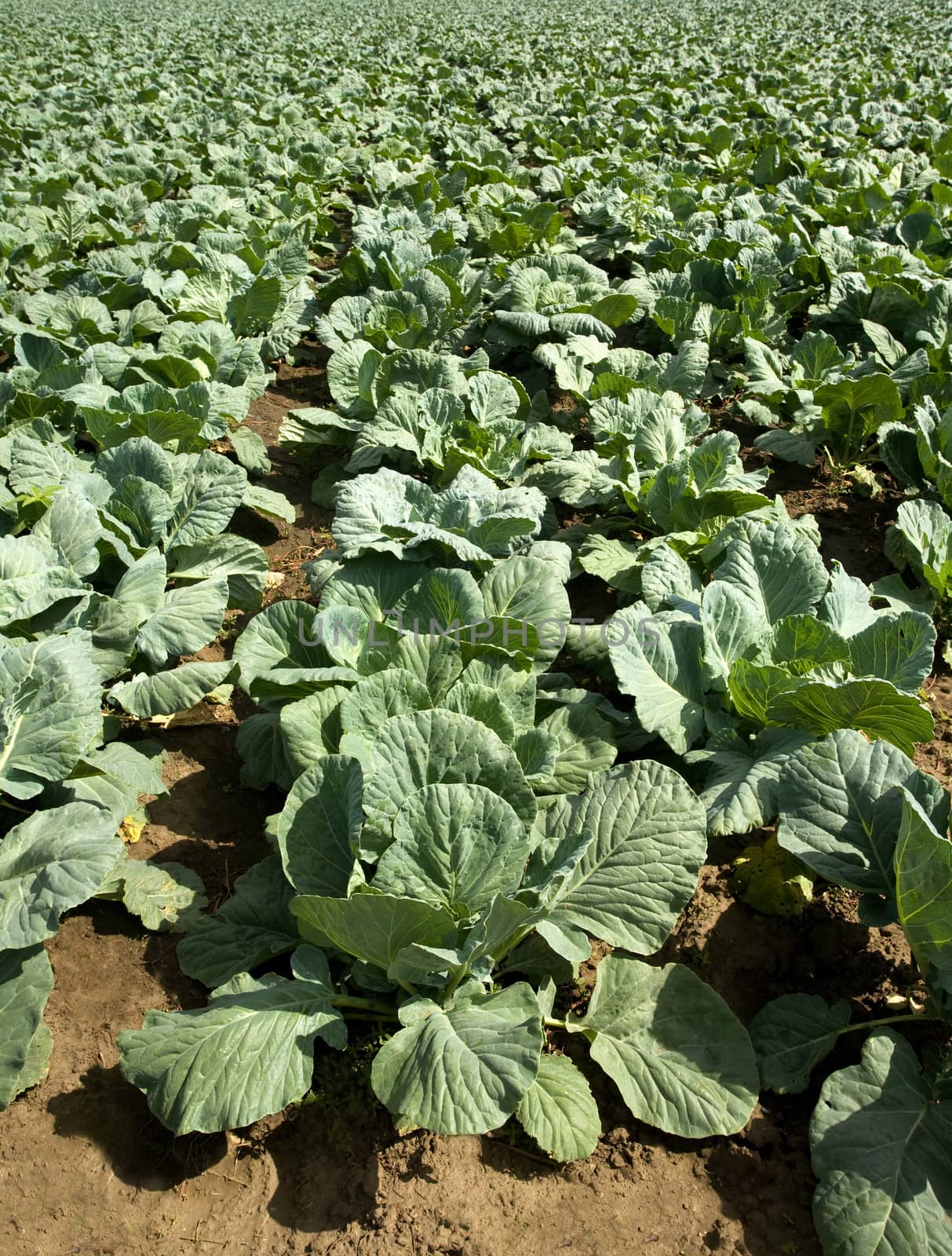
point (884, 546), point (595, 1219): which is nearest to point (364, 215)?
point (884, 546)

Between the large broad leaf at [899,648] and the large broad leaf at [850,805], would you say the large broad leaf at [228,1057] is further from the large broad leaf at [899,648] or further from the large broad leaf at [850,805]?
the large broad leaf at [899,648]

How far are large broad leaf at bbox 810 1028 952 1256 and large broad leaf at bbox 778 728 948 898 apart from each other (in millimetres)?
401

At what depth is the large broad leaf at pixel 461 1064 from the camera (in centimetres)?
184

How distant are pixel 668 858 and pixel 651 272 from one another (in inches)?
203

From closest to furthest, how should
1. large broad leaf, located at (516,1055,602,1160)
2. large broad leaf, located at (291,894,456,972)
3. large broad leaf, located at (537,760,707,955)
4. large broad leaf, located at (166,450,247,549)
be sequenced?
large broad leaf, located at (291,894,456,972)
large broad leaf, located at (516,1055,602,1160)
large broad leaf, located at (537,760,707,955)
large broad leaf, located at (166,450,247,549)

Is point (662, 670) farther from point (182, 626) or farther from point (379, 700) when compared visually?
point (182, 626)

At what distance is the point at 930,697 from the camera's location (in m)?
3.52

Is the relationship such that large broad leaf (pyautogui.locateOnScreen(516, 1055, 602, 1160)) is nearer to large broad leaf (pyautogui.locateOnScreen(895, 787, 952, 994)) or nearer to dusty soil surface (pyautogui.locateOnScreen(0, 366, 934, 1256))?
dusty soil surface (pyautogui.locateOnScreen(0, 366, 934, 1256))

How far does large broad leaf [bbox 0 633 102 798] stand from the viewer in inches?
100

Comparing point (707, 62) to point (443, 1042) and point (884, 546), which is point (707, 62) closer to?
point (884, 546)

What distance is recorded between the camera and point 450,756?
2340mm

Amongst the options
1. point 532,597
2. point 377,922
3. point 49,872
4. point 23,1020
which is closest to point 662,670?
point 532,597

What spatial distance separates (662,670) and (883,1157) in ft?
4.61

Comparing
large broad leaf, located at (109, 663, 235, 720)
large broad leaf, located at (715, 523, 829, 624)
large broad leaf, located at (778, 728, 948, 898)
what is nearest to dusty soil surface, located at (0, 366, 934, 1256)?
large broad leaf, located at (778, 728, 948, 898)
